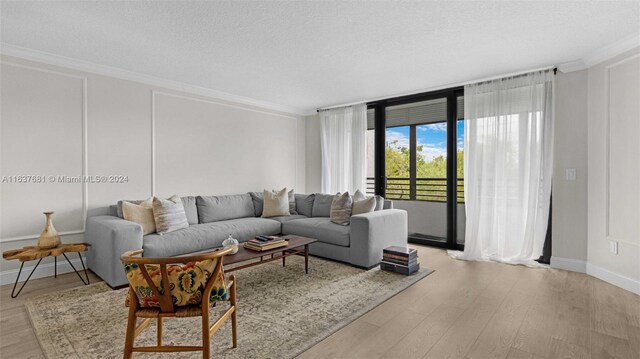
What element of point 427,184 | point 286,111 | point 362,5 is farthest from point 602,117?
point 286,111

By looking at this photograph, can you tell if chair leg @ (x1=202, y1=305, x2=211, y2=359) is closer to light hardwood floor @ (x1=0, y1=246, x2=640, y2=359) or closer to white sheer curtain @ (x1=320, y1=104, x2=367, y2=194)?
light hardwood floor @ (x1=0, y1=246, x2=640, y2=359)

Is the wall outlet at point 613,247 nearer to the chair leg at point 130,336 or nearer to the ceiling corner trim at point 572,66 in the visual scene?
the ceiling corner trim at point 572,66

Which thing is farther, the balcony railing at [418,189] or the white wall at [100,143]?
the balcony railing at [418,189]

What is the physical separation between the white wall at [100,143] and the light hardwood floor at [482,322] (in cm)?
83

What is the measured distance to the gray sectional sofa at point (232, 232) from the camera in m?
3.06

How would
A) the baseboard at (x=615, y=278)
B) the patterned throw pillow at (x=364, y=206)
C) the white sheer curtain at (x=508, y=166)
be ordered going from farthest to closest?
1. the patterned throw pillow at (x=364, y=206)
2. the white sheer curtain at (x=508, y=166)
3. the baseboard at (x=615, y=278)

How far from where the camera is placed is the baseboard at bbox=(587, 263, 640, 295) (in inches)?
117

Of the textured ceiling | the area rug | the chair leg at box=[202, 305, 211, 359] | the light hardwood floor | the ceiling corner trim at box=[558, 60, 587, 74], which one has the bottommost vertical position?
the light hardwood floor

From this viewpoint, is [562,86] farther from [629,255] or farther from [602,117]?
[629,255]

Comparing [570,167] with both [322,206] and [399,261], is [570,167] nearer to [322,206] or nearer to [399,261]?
[399,261]

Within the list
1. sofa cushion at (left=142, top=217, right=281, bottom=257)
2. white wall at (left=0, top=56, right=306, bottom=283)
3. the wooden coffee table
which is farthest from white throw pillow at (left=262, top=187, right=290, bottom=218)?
the wooden coffee table

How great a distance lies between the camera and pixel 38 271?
334 cm

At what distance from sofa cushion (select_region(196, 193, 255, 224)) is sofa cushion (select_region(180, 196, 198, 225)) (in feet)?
0.28

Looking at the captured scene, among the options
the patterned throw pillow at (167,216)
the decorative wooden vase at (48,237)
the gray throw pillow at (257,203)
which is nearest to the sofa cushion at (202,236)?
the patterned throw pillow at (167,216)
